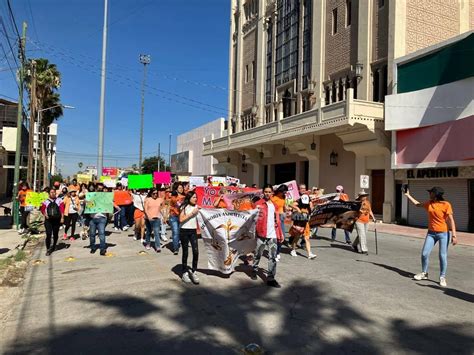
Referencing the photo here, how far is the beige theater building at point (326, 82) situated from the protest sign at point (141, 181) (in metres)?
9.40

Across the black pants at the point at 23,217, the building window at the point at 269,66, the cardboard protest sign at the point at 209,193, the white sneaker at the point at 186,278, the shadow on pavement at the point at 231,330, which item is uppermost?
the building window at the point at 269,66

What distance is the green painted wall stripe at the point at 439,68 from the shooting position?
58.1ft

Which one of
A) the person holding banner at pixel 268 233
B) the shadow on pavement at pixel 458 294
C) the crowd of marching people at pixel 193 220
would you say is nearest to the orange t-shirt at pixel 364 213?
the crowd of marching people at pixel 193 220

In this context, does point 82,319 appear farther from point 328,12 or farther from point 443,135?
point 328,12

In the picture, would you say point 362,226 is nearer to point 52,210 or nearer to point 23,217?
point 52,210

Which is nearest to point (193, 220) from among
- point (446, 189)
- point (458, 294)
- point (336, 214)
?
point (458, 294)

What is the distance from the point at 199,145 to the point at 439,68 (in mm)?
37720

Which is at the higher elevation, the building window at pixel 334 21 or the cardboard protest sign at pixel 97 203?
the building window at pixel 334 21

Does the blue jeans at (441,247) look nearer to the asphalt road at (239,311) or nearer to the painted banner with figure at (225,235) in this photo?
the asphalt road at (239,311)

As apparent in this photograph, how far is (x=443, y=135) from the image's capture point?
18453mm

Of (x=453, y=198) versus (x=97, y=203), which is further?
(x=453, y=198)

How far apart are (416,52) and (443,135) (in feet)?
14.2

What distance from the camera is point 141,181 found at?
20172mm

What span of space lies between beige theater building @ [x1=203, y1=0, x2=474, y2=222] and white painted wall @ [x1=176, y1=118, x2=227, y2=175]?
930cm
